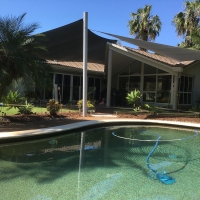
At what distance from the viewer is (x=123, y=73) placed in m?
18.2

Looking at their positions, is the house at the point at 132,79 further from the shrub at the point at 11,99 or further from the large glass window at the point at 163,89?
the shrub at the point at 11,99

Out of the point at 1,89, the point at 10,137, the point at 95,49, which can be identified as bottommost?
the point at 10,137

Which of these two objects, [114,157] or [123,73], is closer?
[114,157]

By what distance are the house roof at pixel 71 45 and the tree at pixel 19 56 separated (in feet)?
40.8

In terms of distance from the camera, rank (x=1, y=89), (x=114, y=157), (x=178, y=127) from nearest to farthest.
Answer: (x=114, y=157) → (x=1, y=89) → (x=178, y=127)

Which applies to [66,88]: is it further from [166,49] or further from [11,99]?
[166,49]

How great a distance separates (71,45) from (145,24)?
321 inches

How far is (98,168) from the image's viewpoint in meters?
5.07

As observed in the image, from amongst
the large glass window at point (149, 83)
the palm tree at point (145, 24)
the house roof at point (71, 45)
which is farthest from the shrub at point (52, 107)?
the palm tree at point (145, 24)

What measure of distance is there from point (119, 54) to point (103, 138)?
9269 mm

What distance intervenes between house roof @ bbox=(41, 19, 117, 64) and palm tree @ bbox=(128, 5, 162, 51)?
157 inches

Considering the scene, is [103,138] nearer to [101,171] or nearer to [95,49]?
[101,171]

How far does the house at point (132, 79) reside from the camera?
14.4 m

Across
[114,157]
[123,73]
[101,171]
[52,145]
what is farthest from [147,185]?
[123,73]
